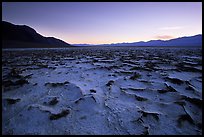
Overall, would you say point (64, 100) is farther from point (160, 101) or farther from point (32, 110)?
point (160, 101)

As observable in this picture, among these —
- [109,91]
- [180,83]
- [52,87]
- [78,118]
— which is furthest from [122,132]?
[180,83]

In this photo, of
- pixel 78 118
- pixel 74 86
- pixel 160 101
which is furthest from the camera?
pixel 74 86

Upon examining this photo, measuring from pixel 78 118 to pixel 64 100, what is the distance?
711 millimetres

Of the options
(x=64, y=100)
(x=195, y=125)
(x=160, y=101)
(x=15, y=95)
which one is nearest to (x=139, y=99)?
(x=160, y=101)

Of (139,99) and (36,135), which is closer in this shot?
(36,135)

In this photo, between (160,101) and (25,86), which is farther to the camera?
(25,86)

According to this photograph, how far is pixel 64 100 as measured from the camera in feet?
9.15

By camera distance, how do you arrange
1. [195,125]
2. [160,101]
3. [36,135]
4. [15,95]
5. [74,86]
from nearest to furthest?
[36,135] → [195,125] → [160,101] → [15,95] → [74,86]

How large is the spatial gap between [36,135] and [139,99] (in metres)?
1.86

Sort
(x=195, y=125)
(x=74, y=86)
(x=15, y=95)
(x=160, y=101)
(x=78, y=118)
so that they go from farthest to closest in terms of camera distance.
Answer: (x=74, y=86), (x=15, y=95), (x=160, y=101), (x=78, y=118), (x=195, y=125)

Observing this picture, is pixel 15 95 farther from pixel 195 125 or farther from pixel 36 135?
pixel 195 125

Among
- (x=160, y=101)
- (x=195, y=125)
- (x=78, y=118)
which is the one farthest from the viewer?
(x=160, y=101)

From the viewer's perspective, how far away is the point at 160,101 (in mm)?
2721

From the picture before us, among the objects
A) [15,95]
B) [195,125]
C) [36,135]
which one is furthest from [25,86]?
[195,125]
